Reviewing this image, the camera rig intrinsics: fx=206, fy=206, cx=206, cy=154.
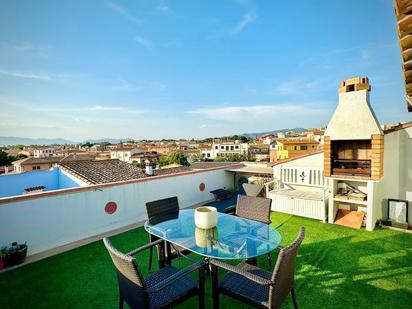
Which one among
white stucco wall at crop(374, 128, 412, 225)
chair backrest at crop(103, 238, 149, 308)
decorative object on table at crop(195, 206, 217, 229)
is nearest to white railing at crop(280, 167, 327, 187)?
white stucco wall at crop(374, 128, 412, 225)

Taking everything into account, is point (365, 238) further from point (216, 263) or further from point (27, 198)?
point (27, 198)

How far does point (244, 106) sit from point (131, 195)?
792 inches

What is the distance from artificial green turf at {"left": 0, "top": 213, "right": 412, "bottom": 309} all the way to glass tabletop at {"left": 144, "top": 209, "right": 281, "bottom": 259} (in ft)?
2.63

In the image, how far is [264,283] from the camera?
1.96 meters

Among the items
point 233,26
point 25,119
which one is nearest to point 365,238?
point 233,26

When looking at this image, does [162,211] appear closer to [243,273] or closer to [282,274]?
[243,273]

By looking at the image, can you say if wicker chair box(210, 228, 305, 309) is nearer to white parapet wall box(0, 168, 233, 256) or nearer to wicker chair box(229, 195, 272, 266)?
wicker chair box(229, 195, 272, 266)

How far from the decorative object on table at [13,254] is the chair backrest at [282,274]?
4.52 metres

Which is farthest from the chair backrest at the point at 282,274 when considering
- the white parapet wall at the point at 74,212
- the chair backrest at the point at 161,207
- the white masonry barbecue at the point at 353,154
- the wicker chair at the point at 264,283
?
the white parapet wall at the point at 74,212

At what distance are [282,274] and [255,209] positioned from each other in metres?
1.88

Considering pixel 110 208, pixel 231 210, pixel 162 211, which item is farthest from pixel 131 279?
pixel 110 208

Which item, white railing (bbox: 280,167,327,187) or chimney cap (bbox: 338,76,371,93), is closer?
chimney cap (bbox: 338,76,371,93)

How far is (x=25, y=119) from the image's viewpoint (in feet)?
54.3

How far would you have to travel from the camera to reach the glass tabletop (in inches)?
102
